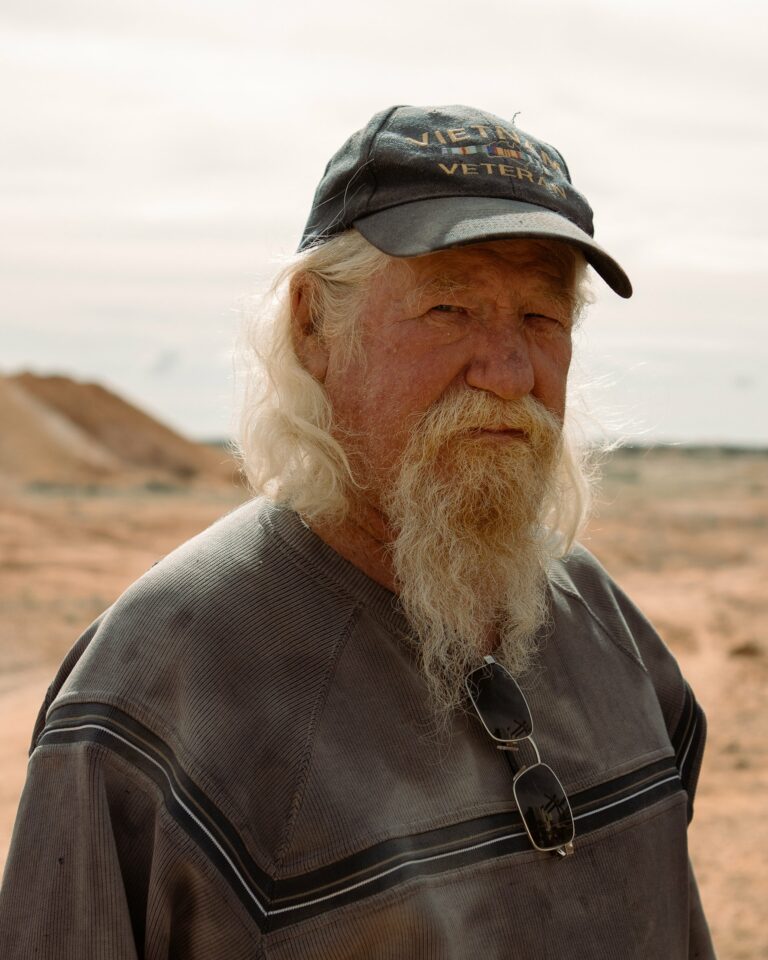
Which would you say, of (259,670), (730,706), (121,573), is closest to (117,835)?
(259,670)

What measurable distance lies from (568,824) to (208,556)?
2.32 feet

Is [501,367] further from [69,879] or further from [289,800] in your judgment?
[69,879]

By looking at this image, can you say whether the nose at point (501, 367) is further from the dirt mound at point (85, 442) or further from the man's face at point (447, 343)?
the dirt mound at point (85, 442)

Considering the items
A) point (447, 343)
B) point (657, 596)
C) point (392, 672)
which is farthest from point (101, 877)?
point (657, 596)

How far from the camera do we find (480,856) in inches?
65.4

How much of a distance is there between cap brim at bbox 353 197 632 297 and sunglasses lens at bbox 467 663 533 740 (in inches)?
27.2

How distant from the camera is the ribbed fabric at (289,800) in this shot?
152 cm

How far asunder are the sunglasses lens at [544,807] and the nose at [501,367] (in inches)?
23.7

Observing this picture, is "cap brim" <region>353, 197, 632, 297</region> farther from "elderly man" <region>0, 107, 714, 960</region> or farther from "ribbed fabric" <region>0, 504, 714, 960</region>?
"ribbed fabric" <region>0, 504, 714, 960</region>

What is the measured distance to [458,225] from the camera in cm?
174

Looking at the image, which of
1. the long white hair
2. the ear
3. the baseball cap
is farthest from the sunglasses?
the baseball cap

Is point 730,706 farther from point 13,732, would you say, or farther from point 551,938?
point 551,938

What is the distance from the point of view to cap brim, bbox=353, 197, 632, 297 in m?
1.72

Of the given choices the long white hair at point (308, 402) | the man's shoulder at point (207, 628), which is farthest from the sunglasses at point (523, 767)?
the long white hair at point (308, 402)
